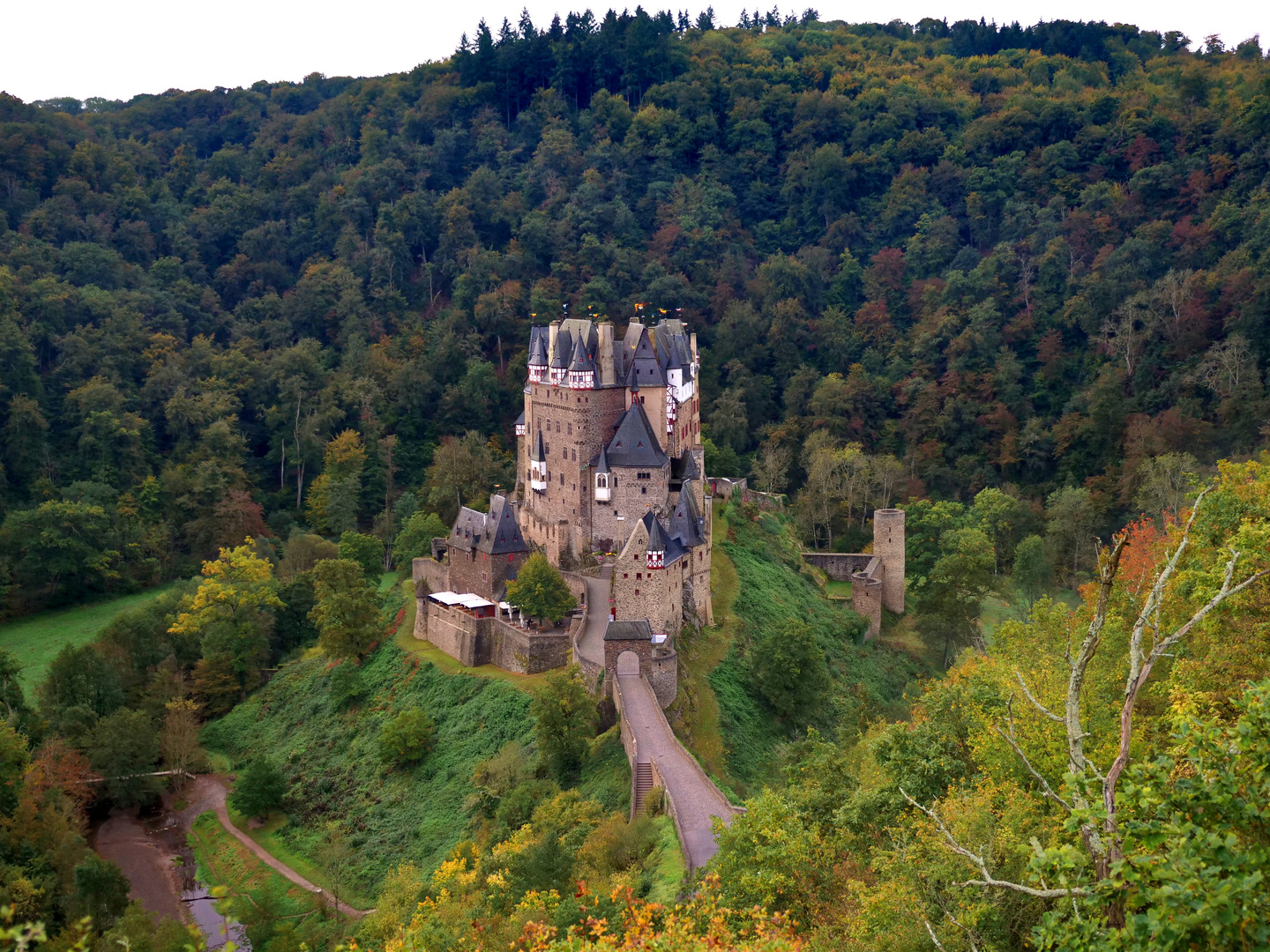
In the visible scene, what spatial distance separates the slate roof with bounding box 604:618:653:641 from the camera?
143 feet

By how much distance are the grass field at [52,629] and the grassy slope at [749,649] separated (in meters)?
37.5

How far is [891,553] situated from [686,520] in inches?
773

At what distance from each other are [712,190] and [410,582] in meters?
61.1

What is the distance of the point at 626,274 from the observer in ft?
316

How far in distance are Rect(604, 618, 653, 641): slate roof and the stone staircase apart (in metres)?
6.57

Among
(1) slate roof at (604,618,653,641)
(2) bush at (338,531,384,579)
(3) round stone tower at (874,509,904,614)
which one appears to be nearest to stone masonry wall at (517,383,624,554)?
(1) slate roof at (604,618,653,641)

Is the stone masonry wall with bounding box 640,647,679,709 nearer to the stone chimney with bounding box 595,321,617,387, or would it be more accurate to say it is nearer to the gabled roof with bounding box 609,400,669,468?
the gabled roof with bounding box 609,400,669,468

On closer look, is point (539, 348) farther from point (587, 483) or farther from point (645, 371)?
point (587, 483)

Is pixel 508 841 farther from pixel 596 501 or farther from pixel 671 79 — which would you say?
pixel 671 79

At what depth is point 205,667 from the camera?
6016cm

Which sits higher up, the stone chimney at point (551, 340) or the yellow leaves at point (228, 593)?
the stone chimney at point (551, 340)

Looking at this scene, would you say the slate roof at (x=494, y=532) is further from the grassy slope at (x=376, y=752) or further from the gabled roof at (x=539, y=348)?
the gabled roof at (x=539, y=348)

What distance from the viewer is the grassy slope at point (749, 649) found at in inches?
1784

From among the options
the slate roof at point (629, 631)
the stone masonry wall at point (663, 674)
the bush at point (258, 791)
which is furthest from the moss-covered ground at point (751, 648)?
the bush at point (258, 791)
